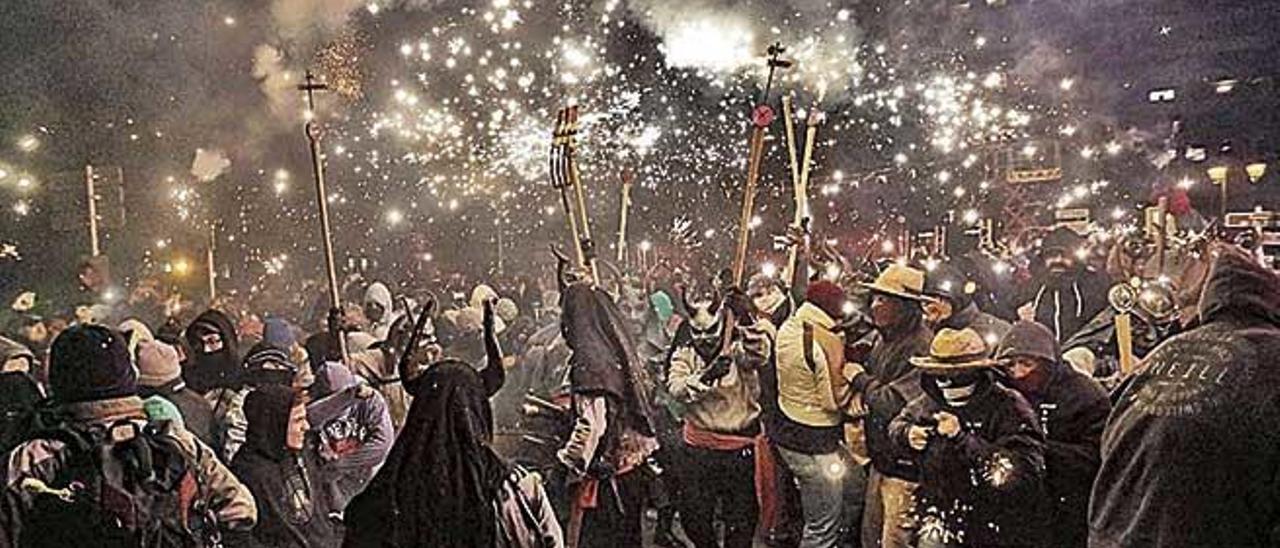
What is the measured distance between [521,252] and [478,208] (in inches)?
40.1

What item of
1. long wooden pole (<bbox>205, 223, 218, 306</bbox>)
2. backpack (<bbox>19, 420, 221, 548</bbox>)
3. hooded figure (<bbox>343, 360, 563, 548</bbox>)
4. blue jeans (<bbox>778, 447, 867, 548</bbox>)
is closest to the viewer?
hooded figure (<bbox>343, 360, 563, 548</bbox>)

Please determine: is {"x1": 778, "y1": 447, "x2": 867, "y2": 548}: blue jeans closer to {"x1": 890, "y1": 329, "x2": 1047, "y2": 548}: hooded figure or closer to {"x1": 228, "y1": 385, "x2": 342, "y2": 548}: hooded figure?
{"x1": 890, "y1": 329, "x2": 1047, "y2": 548}: hooded figure

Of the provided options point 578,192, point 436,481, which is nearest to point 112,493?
point 436,481

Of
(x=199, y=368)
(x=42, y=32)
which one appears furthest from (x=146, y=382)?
(x=42, y=32)

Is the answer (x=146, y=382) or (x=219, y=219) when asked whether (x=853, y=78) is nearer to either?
(x=219, y=219)

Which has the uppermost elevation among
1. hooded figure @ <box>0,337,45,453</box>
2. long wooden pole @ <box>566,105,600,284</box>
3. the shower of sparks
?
the shower of sparks

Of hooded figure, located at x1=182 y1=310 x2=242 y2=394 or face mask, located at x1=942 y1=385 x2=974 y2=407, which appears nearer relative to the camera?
face mask, located at x1=942 y1=385 x2=974 y2=407

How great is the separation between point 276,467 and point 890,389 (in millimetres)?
2742

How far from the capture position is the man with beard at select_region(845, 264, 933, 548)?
5426 mm

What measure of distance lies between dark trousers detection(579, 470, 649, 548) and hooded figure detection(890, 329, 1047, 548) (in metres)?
1.78

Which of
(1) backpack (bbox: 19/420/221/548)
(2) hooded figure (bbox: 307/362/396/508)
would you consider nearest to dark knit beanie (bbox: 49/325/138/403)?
(1) backpack (bbox: 19/420/221/548)

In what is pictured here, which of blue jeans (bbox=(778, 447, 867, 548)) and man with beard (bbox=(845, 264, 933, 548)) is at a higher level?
man with beard (bbox=(845, 264, 933, 548))

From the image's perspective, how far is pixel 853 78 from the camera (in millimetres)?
21250

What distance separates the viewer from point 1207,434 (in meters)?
3.55
